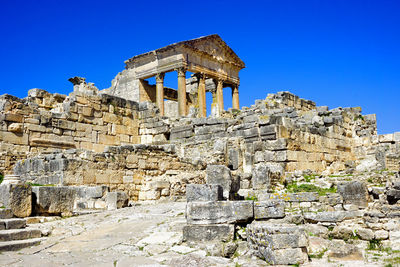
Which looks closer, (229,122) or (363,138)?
(229,122)

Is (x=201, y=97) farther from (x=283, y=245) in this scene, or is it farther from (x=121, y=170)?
(x=283, y=245)

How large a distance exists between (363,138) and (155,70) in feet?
→ 54.4

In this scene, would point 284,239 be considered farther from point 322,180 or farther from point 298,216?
point 322,180

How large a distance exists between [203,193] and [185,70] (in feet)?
75.0

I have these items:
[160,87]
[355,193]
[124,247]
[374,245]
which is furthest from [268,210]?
[160,87]

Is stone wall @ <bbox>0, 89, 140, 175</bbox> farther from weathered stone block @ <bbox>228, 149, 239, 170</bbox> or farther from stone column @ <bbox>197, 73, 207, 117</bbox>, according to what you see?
stone column @ <bbox>197, 73, 207, 117</bbox>

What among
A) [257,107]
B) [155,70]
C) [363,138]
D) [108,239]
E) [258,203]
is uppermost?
[155,70]

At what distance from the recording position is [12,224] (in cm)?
731

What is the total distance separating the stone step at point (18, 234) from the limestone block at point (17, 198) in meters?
1.18

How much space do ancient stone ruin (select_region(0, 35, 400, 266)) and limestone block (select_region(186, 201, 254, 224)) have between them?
2cm

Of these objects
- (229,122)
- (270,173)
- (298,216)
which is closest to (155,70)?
(229,122)

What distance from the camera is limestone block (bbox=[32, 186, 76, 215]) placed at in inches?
342

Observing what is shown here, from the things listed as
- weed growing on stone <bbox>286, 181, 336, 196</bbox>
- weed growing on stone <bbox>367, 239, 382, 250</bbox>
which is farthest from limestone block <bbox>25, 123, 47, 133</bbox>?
weed growing on stone <bbox>367, 239, 382, 250</bbox>

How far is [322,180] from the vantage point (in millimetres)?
10859
